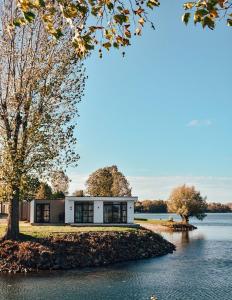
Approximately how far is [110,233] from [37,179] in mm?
8626

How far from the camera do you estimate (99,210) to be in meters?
51.4

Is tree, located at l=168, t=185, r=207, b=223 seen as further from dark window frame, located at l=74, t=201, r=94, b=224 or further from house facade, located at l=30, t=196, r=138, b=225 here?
dark window frame, located at l=74, t=201, r=94, b=224

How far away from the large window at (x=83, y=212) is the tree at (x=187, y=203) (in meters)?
36.4

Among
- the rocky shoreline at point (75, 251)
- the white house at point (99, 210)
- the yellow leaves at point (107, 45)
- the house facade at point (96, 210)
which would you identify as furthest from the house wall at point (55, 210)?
the yellow leaves at point (107, 45)

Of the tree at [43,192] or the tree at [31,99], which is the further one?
the tree at [43,192]

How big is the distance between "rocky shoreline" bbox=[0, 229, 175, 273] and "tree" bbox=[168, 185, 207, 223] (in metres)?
46.3

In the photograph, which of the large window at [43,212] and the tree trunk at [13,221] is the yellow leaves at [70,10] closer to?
the tree trunk at [13,221]

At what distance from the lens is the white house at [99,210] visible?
5134 cm

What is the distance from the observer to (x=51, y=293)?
23219 millimetres

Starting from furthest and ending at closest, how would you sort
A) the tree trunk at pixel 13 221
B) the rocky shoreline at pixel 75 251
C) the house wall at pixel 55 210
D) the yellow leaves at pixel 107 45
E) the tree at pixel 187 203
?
1. the tree at pixel 187 203
2. the house wall at pixel 55 210
3. the tree trunk at pixel 13 221
4. the rocky shoreline at pixel 75 251
5. the yellow leaves at pixel 107 45

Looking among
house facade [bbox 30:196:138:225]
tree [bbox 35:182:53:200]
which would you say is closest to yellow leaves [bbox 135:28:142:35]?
house facade [bbox 30:196:138:225]

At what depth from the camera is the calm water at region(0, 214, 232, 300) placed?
74.7 feet

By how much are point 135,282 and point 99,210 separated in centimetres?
2589

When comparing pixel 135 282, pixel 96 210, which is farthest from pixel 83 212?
pixel 135 282
